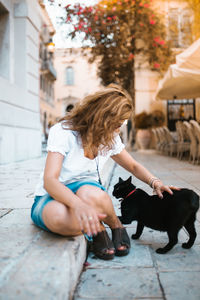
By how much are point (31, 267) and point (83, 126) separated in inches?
34.8

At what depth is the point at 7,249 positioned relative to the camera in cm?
165

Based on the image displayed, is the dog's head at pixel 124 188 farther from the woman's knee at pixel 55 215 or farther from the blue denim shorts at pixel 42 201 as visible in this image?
the woman's knee at pixel 55 215

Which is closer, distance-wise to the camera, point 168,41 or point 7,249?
point 7,249

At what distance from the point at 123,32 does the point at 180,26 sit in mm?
3029

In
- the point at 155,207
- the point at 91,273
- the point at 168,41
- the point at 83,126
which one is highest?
the point at 168,41

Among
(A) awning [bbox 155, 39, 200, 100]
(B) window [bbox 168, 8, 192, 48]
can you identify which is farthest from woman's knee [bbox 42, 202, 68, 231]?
(B) window [bbox 168, 8, 192, 48]

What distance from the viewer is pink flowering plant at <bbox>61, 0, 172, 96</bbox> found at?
12157mm

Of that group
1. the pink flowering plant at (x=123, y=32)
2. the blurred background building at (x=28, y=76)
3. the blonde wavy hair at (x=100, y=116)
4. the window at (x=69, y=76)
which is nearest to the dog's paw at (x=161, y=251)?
the blonde wavy hair at (x=100, y=116)

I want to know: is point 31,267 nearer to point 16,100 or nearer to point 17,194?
point 17,194

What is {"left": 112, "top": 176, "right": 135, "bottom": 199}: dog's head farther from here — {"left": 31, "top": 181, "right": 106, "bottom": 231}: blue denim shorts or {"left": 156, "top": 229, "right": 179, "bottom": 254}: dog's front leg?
{"left": 156, "top": 229, "right": 179, "bottom": 254}: dog's front leg

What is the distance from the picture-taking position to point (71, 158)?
193cm

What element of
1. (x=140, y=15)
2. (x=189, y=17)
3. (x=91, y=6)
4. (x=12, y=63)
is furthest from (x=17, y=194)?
(x=189, y=17)

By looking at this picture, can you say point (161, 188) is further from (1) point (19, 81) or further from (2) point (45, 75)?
(2) point (45, 75)

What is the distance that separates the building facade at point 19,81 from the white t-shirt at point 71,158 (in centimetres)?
474
